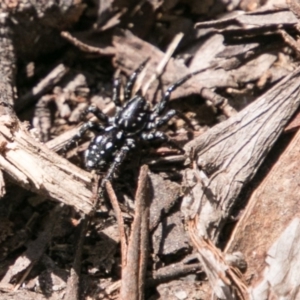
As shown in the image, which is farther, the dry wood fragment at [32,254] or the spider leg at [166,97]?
the spider leg at [166,97]

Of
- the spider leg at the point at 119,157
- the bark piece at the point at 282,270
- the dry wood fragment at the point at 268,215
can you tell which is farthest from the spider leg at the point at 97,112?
the bark piece at the point at 282,270

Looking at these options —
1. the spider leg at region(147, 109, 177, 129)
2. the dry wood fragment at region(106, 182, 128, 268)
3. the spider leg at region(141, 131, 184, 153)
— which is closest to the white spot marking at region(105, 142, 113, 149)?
the spider leg at region(141, 131, 184, 153)

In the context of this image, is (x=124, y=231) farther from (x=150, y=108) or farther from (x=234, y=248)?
(x=150, y=108)

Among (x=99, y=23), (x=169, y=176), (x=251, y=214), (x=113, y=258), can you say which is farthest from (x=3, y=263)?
(x=99, y=23)

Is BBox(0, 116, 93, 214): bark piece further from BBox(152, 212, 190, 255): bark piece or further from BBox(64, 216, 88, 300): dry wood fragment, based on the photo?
BBox(152, 212, 190, 255): bark piece

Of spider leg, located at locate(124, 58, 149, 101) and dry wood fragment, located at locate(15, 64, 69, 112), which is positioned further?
spider leg, located at locate(124, 58, 149, 101)

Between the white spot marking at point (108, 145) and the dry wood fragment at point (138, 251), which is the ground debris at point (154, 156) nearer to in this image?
the dry wood fragment at point (138, 251)
